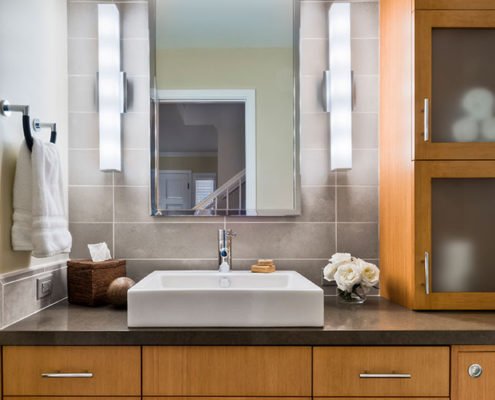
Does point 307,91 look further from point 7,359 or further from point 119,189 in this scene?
point 7,359

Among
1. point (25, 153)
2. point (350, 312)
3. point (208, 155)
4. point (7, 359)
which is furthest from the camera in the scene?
point (208, 155)

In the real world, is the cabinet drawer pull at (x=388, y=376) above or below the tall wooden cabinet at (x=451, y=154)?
below

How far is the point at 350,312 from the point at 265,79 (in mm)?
1046

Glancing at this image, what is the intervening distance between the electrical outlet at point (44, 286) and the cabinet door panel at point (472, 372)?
4.60ft

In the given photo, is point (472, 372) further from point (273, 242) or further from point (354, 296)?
point (273, 242)

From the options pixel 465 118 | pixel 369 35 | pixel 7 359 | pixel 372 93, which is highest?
pixel 369 35

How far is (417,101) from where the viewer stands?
59.4 inches

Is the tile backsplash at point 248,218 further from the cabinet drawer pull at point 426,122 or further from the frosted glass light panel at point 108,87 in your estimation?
the cabinet drawer pull at point 426,122

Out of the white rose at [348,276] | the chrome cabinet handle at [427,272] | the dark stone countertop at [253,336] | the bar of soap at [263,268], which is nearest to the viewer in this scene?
the dark stone countertop at [253,336]

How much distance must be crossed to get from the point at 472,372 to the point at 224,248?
0.97 meters

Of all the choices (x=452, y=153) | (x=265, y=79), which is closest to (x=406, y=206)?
(x=452, y=153)

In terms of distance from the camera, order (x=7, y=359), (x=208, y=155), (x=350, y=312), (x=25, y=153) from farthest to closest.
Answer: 1. (x=208, y=155)
2. (x=350, y=312)
3. (x=25, y=153)
4. (x=7, y=359)

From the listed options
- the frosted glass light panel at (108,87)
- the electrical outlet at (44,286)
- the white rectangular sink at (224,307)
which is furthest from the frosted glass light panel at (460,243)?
the electrical outlet at (44,286)

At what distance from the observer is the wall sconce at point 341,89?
183 centimetres
